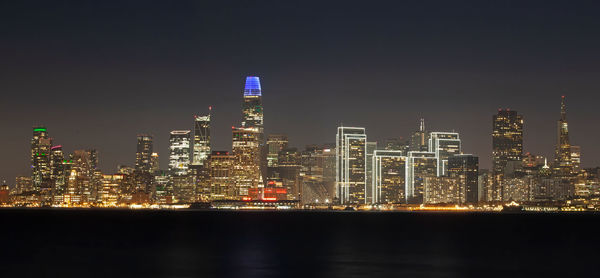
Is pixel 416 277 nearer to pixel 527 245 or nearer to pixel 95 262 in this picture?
pixel 95 262

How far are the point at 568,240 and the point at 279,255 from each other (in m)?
47.0

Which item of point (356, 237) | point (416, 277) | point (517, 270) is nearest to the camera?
point (416, 277)

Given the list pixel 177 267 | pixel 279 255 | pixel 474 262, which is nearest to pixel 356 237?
pixel 279 255

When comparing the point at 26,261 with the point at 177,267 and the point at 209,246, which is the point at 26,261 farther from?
the point at 209,246

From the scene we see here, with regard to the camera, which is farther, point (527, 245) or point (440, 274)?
point (527, 245)

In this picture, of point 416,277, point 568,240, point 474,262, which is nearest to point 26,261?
point 416,277

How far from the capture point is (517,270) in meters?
61.9

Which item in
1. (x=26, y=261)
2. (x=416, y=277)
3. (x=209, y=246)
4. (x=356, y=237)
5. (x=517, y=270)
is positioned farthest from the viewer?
(x=356, y=237)

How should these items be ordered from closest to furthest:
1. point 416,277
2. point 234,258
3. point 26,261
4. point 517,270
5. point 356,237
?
point 416,277, point 517,270, point 26,261, point 234,258, point 356,237

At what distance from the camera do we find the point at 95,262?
218ft

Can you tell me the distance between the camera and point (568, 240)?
105438 mm

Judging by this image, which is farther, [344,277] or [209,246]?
[209,246]

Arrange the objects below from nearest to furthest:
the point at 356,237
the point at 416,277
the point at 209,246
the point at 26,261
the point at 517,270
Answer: the point at 416,277
the point at 517,270
the point at 26,261
the point at 209,246
the point at 356,237

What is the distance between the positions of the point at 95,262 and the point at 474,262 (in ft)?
103
